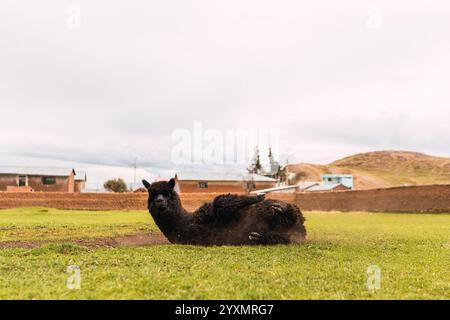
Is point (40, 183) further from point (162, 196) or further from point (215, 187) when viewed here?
point (162, 196)

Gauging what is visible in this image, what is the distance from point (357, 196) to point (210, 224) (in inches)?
1608

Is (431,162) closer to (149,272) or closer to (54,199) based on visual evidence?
(54,199)

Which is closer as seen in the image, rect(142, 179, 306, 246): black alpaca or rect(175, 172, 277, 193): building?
rect(142, 179, 306, 246): black alpaca

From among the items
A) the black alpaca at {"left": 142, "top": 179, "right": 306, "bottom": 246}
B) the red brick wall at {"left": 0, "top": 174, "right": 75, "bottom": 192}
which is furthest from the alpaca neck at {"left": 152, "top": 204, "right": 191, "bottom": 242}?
the red brick wall at {"left": 0, "top": 174, "right": 75, "bottom": 192}

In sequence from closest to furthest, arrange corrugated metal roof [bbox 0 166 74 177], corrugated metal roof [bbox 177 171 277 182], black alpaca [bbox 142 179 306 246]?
black alpaca [bbox 142 179 306 246] → corrugated metal roof [bbox 0 166 74 177] → corrugated metal roof [bbox 177 171 277 182]

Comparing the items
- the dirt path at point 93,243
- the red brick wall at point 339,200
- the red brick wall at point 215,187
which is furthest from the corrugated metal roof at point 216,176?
the dirt path at point 93,243

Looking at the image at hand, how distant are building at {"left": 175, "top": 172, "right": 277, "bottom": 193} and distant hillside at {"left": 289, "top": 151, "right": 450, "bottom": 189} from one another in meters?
64.3

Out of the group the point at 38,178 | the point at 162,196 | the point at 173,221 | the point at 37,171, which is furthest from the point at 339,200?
the point at 37,171

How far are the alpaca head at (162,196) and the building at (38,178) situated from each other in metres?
64.4

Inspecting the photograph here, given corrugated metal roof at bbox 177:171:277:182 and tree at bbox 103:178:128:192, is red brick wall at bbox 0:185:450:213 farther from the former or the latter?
tree at bbox 103:178:128:192

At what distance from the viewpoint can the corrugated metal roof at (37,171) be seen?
68.8m

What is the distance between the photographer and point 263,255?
28.0 ft

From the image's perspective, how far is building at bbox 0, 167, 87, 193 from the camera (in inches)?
2692

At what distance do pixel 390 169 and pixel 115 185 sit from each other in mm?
120292
